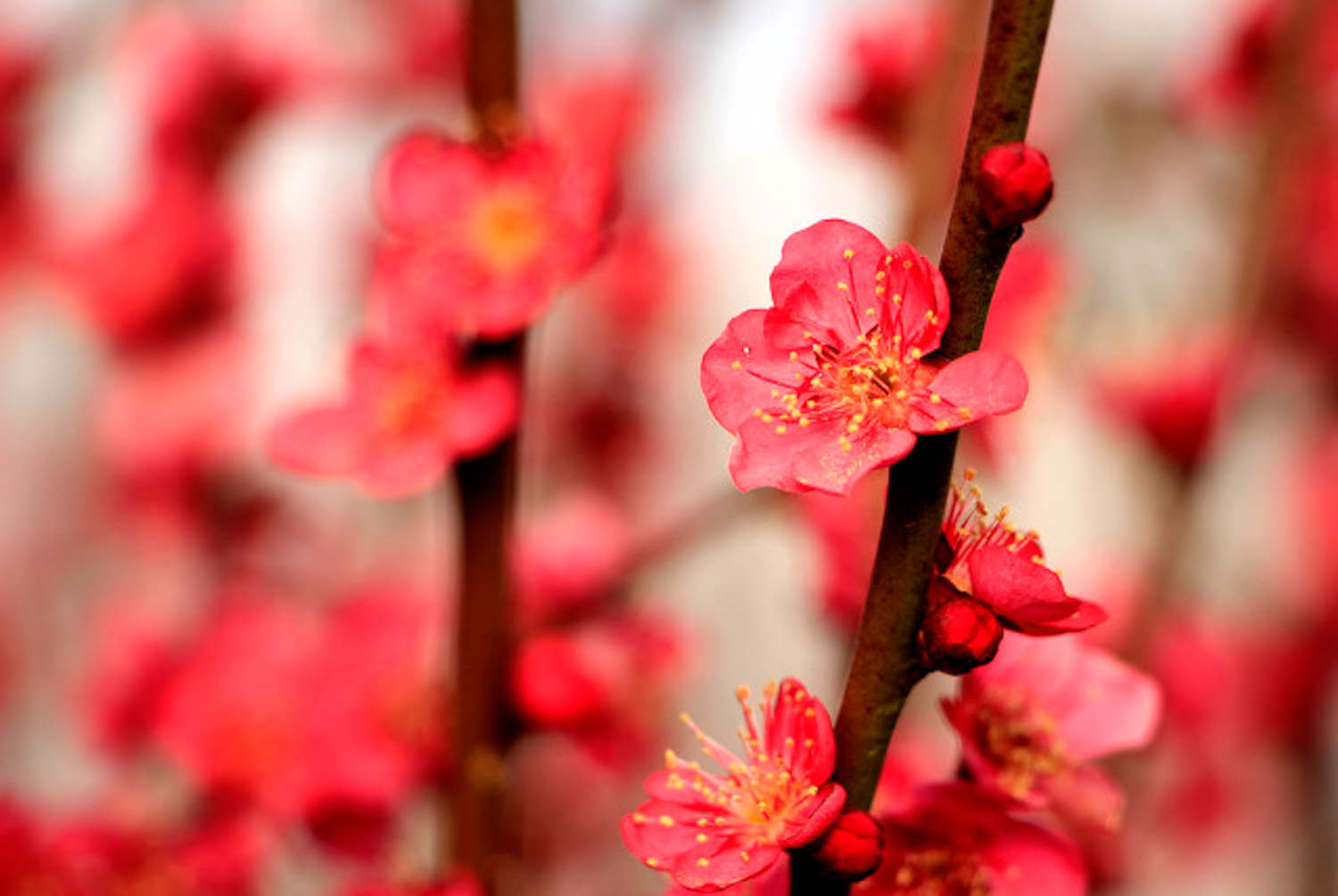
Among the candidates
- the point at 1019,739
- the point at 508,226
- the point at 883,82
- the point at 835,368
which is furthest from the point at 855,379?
the point at 883,82

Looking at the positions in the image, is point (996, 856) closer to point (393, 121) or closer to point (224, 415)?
point (224, 415)

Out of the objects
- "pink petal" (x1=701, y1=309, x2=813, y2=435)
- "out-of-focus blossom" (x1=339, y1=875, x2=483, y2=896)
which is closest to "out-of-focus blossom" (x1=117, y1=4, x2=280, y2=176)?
"out-of-focus blossom" (x1=339, y1=875, x2=483, y2=896)

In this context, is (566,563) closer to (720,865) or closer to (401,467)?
(401,467)

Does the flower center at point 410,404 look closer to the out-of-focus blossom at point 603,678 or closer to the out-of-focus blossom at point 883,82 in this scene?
the out-of-focus blossom at point 603,678

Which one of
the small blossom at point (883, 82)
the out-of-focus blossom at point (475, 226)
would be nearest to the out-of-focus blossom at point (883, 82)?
the small blossom at point (883, 82)

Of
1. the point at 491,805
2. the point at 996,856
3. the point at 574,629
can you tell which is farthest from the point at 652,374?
the point at 996,856
